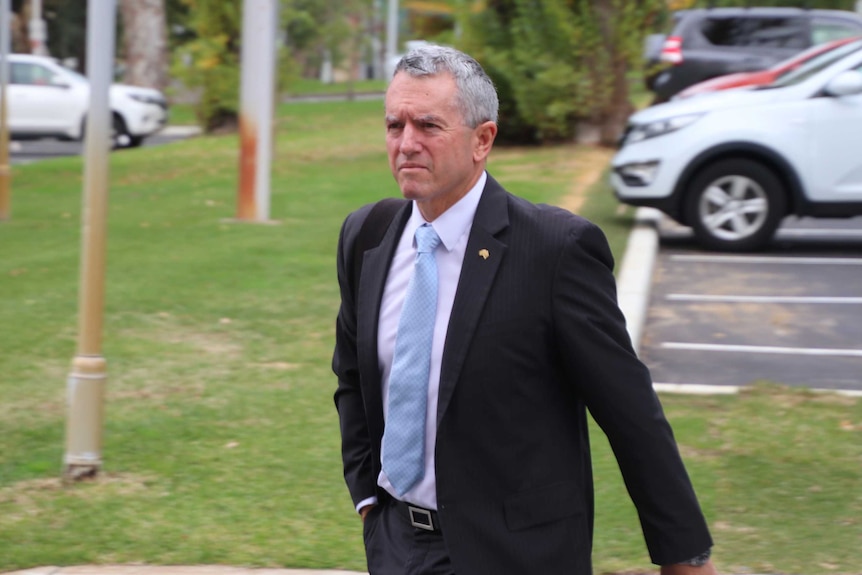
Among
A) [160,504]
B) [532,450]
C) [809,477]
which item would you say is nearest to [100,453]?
[160,504]

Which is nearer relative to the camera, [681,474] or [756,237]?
[681,474]

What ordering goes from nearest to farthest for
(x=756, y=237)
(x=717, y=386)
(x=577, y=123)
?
1. (x=717, y=386)
2. (x=756, y=237)
3. (x=577, y=123)

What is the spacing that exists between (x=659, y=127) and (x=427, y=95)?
28.7ft

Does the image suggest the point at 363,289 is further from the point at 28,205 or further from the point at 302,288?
the point at 28,205

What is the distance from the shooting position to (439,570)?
2.56m

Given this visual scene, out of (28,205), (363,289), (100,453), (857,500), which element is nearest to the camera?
(363,289)

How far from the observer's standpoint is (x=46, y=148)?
27.0 m

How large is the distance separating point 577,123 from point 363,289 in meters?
15.6

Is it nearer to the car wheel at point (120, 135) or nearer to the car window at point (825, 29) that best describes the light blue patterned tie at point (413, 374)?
the car window at point (825, 29)

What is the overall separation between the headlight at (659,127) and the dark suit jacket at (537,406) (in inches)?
340

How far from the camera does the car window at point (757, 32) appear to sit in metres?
18.0

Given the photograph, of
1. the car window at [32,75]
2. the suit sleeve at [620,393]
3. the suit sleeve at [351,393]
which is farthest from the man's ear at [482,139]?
the car window at [32,75]

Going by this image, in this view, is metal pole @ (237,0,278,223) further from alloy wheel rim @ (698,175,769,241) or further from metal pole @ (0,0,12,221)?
alloy wheel rim @ (698,175,769,241)

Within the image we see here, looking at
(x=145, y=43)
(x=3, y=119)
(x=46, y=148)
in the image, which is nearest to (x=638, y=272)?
(x=3, y=119)
